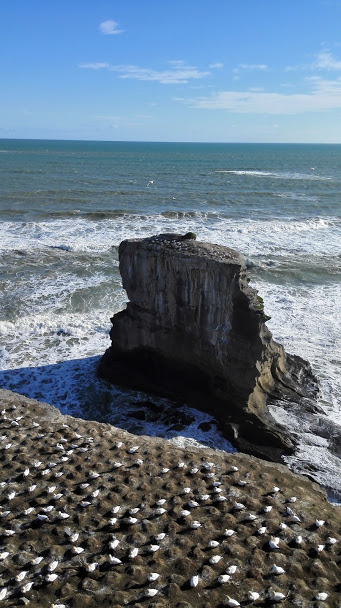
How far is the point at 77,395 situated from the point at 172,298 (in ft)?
15.0

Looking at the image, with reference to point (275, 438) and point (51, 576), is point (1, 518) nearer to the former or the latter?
point (51, 576)

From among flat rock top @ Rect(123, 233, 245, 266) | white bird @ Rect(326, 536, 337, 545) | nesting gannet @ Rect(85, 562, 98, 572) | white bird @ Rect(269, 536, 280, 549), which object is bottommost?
white bird @ Rect(326, 536, 337, 545)

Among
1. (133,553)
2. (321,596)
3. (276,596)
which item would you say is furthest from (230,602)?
(133,553)

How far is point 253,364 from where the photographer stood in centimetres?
1437

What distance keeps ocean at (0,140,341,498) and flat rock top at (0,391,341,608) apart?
3.10 metres

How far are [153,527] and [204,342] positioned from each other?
22.0 ft

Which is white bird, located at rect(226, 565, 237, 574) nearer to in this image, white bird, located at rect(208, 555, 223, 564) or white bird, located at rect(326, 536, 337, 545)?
white bird, located at rect(208, 555, 223, 564)

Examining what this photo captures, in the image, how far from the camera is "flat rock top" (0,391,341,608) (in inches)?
314

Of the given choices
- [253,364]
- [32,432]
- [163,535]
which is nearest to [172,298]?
[253,364]

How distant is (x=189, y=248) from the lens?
15.0 meters

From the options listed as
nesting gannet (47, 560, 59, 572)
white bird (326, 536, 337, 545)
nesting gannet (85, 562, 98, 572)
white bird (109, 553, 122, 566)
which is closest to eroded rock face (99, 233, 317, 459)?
white bird (326, 536, 337, 545)

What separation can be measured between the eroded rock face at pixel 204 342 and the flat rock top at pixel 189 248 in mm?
30

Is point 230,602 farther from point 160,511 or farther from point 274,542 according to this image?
point 160,511

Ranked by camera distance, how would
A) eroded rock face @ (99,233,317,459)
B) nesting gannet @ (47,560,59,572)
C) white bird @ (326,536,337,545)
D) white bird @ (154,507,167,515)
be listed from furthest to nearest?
eroded rock face @ (99,233,317,459), white bird @ (154,507,167,515), white bird @ (326,536,337,545), nesting gannet @ (47,560,59,572)
